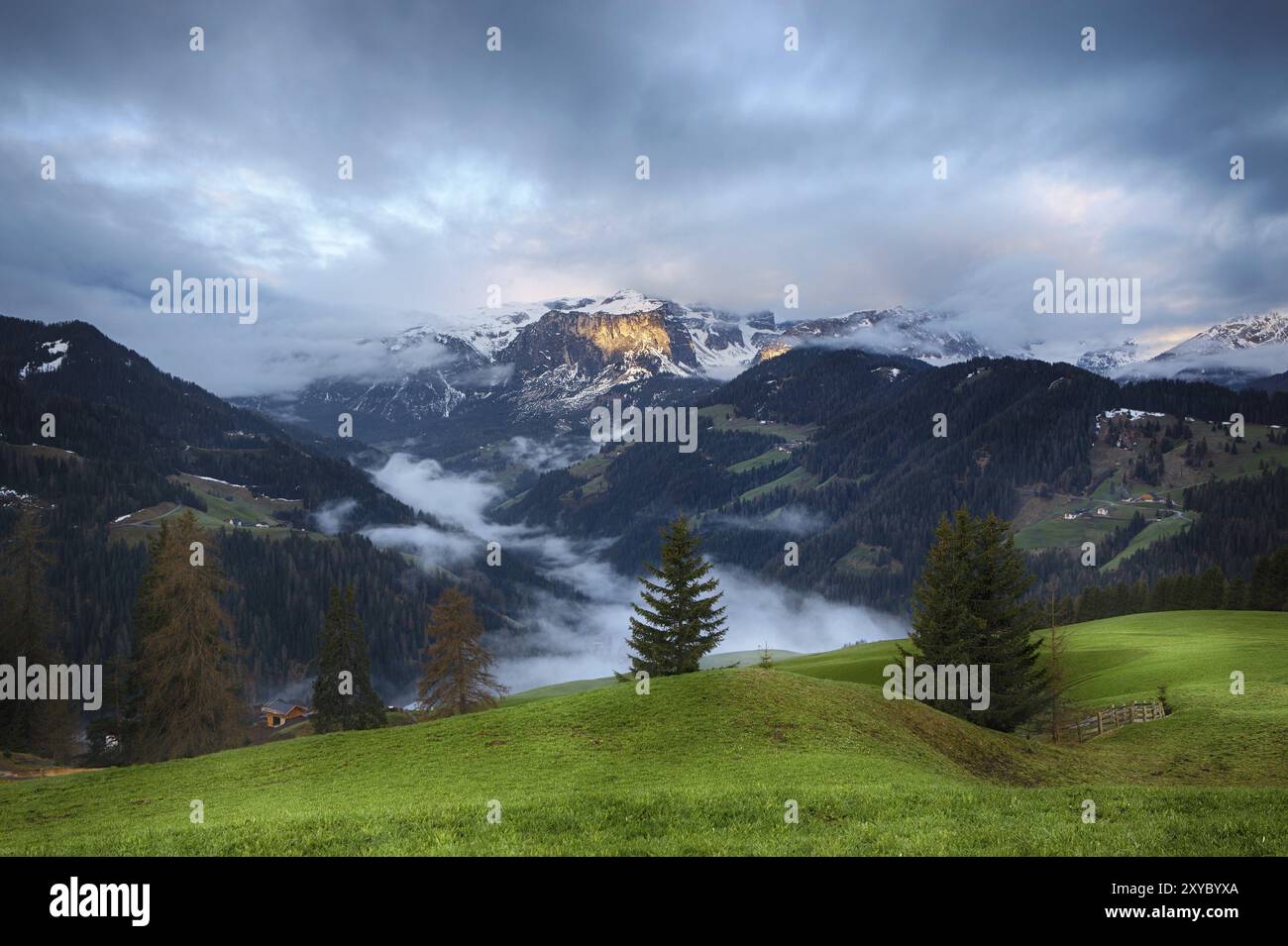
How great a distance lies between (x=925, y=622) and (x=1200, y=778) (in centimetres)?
2145

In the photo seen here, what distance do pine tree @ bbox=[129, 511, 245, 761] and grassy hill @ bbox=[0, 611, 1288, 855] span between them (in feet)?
58.1

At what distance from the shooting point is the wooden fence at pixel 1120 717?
4881cm

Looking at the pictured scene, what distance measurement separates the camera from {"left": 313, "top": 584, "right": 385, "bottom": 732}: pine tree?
73188 mm

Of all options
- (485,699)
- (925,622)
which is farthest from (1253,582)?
(485,699)

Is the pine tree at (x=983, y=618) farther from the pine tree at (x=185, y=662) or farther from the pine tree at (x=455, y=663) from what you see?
the pine tree at (x=185, y=662)

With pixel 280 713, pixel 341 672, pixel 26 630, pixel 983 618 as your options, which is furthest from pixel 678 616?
pixel 280 713

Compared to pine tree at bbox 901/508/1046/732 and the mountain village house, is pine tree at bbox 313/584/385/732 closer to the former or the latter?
pine tree at bbox 901/508/1046/732

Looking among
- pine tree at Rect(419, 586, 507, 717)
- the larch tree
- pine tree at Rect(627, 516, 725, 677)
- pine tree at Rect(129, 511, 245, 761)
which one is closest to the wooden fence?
pine tree at Rect(627, 516, 725, 677)

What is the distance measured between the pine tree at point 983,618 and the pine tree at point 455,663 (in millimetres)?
37968

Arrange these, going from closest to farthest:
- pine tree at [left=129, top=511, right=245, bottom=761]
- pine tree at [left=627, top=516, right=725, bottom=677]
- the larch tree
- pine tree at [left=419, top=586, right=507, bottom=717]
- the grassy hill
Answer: the grassy hill, pine tree at [left=129, top=511, right=245, bottom=761], pine tree at [left=627, top=516, right=725, bottom=677], the larch tree, pine tree at [left=419, top=586, right=507, bottom=717]

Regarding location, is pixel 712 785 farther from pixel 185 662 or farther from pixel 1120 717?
pixel 185 662

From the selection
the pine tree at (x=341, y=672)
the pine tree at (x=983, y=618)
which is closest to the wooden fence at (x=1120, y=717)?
the pine tree at (x=983, y=618)

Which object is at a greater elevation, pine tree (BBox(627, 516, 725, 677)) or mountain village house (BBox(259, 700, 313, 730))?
pine tree (BBox(627, 516, 725, 677))
